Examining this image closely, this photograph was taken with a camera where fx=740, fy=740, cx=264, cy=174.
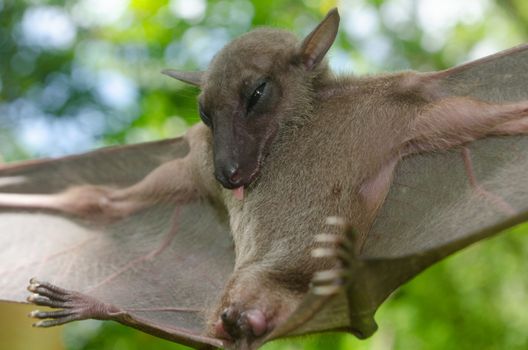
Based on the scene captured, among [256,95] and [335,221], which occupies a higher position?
[335,221]

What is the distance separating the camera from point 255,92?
4.07 m

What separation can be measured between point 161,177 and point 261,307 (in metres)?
1.61

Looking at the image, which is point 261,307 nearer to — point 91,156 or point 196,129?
point 196,129

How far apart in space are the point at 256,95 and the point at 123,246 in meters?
1.47

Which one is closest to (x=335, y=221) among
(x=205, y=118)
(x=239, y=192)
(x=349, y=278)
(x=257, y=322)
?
(x=349, y=278)

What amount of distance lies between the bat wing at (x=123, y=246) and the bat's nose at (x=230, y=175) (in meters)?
0.75

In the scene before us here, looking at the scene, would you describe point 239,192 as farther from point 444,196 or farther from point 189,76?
Result: point 444,196

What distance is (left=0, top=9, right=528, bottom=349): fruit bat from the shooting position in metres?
3.53

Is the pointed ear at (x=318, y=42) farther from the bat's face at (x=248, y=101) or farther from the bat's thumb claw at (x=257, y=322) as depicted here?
the bat's thumb claw at (x=257, y=322)

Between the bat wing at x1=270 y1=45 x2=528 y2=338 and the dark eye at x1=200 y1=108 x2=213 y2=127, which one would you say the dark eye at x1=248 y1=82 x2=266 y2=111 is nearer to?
the dark eye at x1=200 y1=108 x2=213 y2=127

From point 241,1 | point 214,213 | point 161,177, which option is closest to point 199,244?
point 214,213

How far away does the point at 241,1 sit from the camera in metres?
8.15

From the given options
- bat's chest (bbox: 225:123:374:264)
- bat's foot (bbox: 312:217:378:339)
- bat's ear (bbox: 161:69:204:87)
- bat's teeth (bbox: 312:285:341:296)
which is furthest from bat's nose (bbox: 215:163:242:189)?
bat's teeth (bbox: 312:285:341:296)

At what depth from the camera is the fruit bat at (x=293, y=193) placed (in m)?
3.53
